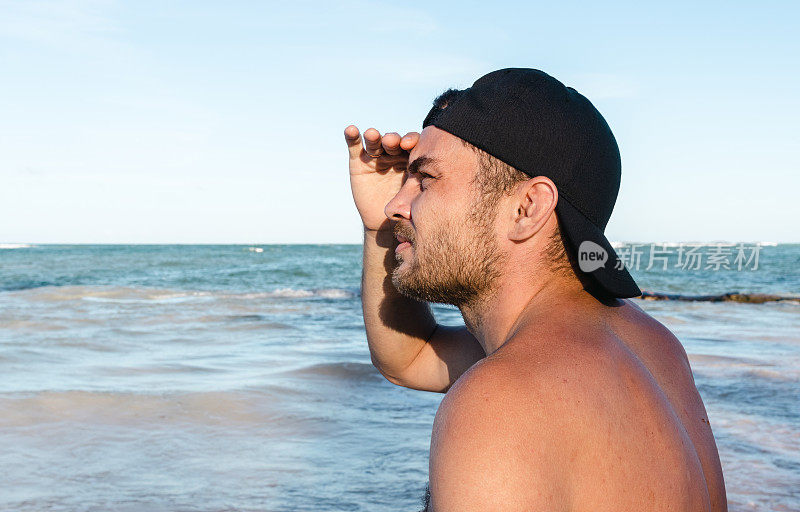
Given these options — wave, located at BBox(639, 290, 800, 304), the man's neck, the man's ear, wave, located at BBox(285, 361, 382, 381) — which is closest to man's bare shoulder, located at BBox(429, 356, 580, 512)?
the man's neck

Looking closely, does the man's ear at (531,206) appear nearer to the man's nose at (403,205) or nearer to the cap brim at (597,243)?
the cap brim at (597,243)

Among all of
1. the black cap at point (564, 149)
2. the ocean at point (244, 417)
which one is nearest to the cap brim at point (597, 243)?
the black cap at point (564, 149)

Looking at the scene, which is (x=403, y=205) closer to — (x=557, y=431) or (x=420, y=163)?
(x=420, y=163)

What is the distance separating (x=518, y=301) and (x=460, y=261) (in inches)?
6.9

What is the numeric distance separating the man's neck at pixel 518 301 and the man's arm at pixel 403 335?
653 millimetres

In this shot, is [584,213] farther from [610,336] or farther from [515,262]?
[610,336]

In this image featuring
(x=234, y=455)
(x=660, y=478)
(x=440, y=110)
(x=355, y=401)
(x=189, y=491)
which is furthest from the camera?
(x=355, y=401)

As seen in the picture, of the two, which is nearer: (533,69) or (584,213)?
(584,213)

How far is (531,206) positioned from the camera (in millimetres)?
1867

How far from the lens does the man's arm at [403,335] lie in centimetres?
269

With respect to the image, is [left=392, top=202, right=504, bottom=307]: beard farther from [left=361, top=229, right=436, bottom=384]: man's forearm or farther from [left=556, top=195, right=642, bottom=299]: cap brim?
[left=361, top=229, right=436, bottom=384]: man's forearm

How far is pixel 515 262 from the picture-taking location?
6.34 feet

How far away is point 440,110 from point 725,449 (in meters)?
3.99

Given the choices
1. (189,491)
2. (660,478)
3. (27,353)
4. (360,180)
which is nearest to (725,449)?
Answer: (189,491)
